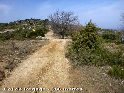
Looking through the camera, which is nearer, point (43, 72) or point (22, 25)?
point (43, 72)

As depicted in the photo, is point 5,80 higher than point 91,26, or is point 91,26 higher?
point 91,26

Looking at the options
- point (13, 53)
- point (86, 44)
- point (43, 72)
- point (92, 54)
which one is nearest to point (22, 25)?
point (13, 53)

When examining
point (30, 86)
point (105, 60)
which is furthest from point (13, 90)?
point (105, 60)

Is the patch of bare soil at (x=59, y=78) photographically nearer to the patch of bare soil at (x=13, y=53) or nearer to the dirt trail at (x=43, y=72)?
the dirt trail at (x=43, y=72)


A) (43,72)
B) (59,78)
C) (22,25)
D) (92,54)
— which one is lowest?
(59,78)

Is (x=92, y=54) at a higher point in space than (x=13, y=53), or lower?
higher

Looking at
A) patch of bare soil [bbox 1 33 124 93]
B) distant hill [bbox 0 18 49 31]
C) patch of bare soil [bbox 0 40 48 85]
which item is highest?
distant hill [bbox 0 18 49 31]

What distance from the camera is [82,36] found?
27.6 meters

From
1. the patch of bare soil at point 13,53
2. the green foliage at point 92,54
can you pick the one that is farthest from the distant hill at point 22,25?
the green foliage at point 92,54

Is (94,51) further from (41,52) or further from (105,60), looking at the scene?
(41,52)

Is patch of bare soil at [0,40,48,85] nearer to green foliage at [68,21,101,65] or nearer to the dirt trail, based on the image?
the dirt trail

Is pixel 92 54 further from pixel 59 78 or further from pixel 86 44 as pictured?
pixel 59 78

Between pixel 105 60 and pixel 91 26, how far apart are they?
13.4ft

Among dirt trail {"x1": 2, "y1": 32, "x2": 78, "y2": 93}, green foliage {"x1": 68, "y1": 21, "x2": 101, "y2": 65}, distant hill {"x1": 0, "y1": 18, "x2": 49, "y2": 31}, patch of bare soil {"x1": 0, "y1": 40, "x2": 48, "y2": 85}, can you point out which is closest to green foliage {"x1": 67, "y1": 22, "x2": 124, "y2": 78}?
green foliage {"x1": 68, "y1": 21, "x2": 101, "y2": 65}
